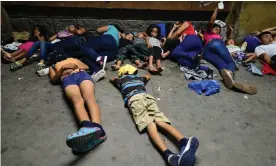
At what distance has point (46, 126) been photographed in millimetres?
2469

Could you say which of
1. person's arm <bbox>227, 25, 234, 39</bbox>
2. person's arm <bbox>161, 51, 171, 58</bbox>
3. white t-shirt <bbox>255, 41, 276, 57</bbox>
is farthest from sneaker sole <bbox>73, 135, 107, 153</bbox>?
person's arm <bbox>227, 25, 234, 39</bbox>

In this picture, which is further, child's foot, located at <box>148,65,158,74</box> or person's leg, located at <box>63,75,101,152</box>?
child's foot, located at <box>148,65,158,74</box>

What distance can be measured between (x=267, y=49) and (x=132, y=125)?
309 cm

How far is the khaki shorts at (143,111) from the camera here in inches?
94.0

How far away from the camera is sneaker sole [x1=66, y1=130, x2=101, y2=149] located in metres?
1.93

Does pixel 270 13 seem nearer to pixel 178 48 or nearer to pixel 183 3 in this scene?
pixel 183 3

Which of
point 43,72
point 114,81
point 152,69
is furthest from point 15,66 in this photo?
point 152,69

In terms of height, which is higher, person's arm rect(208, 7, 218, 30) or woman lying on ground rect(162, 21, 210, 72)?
person's arm rect(208, 7, 218, 30)

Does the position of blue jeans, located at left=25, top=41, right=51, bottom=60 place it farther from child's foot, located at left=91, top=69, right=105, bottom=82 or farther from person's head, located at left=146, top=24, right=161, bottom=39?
person's head, located at left=146, top=24, right=161, bottom=39

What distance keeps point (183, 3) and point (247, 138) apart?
301cm

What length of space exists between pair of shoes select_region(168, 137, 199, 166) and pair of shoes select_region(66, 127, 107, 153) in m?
0.73

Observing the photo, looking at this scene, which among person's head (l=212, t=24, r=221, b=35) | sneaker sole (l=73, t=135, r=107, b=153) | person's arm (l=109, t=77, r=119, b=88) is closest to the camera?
sneaker sole (l=73, t=135, r=107, b=153)

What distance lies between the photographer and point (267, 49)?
4.04 metres

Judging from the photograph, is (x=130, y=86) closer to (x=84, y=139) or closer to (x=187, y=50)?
Result: (x=84, y=139)
